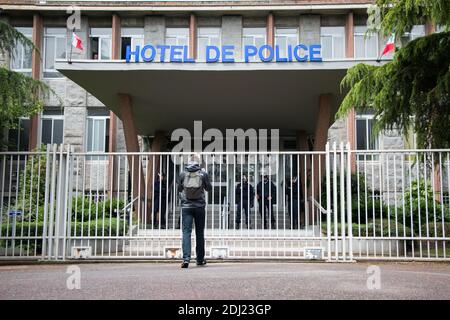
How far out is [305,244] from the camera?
10.2m

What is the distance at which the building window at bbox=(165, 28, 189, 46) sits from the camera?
28.6 metres

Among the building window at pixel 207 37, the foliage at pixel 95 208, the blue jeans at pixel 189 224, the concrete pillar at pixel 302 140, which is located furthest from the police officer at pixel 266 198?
the building window at pixel 207 37

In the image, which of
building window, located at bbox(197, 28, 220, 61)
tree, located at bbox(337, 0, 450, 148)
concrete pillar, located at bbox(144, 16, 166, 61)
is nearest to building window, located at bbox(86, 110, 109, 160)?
concrete pillar, located at bbox(144, 16, 166, 61)

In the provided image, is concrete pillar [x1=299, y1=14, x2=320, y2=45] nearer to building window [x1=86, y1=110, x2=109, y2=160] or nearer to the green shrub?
building window [x1=86, y1=110, x2=109, y2=160]

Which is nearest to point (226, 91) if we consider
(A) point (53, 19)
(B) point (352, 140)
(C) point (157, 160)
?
(C) point (157, 160)

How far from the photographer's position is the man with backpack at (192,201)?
28.8ft

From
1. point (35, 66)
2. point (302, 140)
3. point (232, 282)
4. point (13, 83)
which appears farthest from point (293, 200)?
point (35, 66)

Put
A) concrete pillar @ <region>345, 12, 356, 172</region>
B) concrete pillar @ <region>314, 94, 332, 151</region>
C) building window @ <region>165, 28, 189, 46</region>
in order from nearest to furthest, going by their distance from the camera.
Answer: concrete pillar @ <region>314, 94, 332, 151</region> → concrete pillar @ <region>345, 12, 356, 172</region> → building window @ <region>165, 28, 189, 46</region>

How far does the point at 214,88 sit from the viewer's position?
15.3 metres

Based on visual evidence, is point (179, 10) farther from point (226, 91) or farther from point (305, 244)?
point (305, 244)

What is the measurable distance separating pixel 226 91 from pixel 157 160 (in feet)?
16.9

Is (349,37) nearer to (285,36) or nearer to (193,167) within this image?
(285,36)

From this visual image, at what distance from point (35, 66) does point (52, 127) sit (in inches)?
128

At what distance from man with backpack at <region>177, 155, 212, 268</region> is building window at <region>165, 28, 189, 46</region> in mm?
20776
